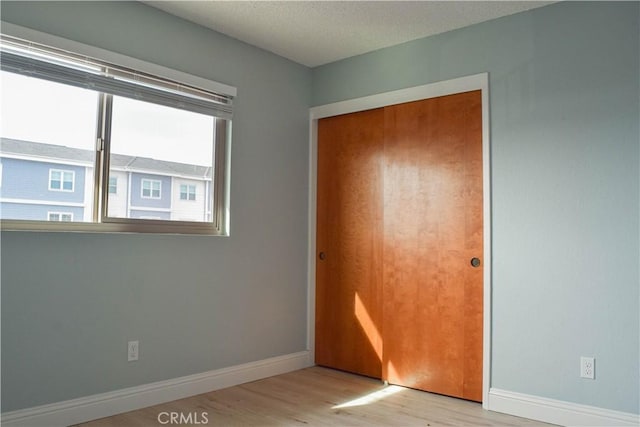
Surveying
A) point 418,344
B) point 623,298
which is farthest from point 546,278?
point 418,344

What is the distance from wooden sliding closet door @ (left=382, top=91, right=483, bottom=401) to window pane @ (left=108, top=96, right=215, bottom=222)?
1.31 m

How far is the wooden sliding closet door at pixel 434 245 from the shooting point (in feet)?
10.7

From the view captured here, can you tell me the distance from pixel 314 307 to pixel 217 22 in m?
2.24

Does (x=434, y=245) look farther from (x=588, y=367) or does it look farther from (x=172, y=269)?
(x=172, y=269)

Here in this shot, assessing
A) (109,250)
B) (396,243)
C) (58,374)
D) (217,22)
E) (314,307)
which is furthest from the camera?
(314,307)

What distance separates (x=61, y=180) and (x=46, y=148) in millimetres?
181

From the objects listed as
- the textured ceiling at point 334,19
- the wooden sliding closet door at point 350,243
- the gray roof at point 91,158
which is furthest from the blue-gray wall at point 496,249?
the wooden sliding closet door at point 350,243

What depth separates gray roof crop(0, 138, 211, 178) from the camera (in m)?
2.61

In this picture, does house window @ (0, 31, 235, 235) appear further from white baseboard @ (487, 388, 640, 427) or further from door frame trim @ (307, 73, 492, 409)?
white baseboard @ (487, 388, 640, 427)

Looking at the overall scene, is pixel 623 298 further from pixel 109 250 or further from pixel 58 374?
pixel 58 374

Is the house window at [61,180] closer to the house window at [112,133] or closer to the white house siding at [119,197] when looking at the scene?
the house window at [112,133]

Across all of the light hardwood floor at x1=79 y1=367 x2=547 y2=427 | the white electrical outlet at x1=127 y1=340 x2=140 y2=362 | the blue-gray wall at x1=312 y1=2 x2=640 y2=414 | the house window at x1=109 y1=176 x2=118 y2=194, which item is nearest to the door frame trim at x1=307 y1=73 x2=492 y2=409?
the blue-gray wall at x1=312 y1=2 x2=640 y2=414

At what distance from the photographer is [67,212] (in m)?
2.77

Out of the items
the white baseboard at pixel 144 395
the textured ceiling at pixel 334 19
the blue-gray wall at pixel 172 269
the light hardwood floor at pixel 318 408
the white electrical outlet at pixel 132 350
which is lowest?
the light hardwood floor at pixel 318 408
